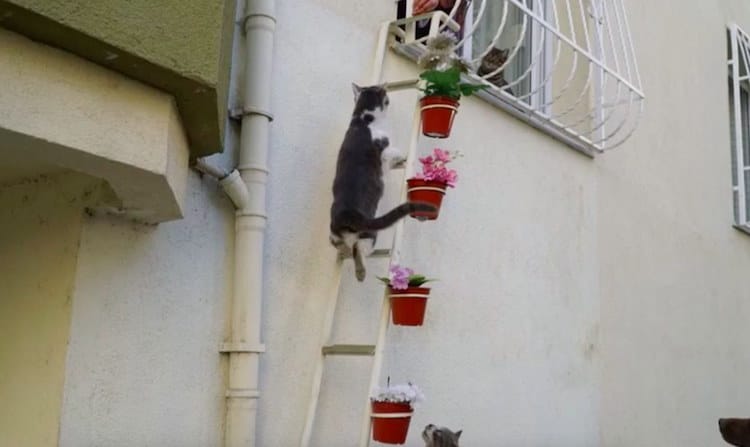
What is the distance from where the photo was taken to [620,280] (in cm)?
502

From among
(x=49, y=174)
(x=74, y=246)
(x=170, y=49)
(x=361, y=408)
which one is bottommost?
(x=361, y=408)

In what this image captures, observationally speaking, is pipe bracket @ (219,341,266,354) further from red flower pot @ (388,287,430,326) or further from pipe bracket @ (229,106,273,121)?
pipe bracket @ (229,106,273,121)

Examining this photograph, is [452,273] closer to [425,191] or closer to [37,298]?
[425,191]

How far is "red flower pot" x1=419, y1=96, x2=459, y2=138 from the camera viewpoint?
3021 mm

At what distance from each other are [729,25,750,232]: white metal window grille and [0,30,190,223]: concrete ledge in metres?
5.84

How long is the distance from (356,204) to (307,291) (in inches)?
16.4

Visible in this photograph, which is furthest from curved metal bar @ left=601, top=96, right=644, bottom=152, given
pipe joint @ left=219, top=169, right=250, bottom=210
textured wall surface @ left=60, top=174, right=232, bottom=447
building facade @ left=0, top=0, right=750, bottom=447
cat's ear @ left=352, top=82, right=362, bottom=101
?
textured wall surface @ left=60, top=174, right=232, bottom=447

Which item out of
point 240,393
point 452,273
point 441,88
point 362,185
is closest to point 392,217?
point 362,185

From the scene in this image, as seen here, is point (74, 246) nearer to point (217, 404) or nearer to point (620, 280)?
point (217, 404)

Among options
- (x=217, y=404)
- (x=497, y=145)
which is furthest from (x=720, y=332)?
(x=217, y=404)

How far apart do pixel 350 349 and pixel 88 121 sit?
52.1 inches

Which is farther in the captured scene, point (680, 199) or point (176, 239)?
point (680, 199)

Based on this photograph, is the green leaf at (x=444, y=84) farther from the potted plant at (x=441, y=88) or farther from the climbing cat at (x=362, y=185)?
the climbing cat at (x=362, y=185)

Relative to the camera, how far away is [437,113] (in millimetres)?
3025
